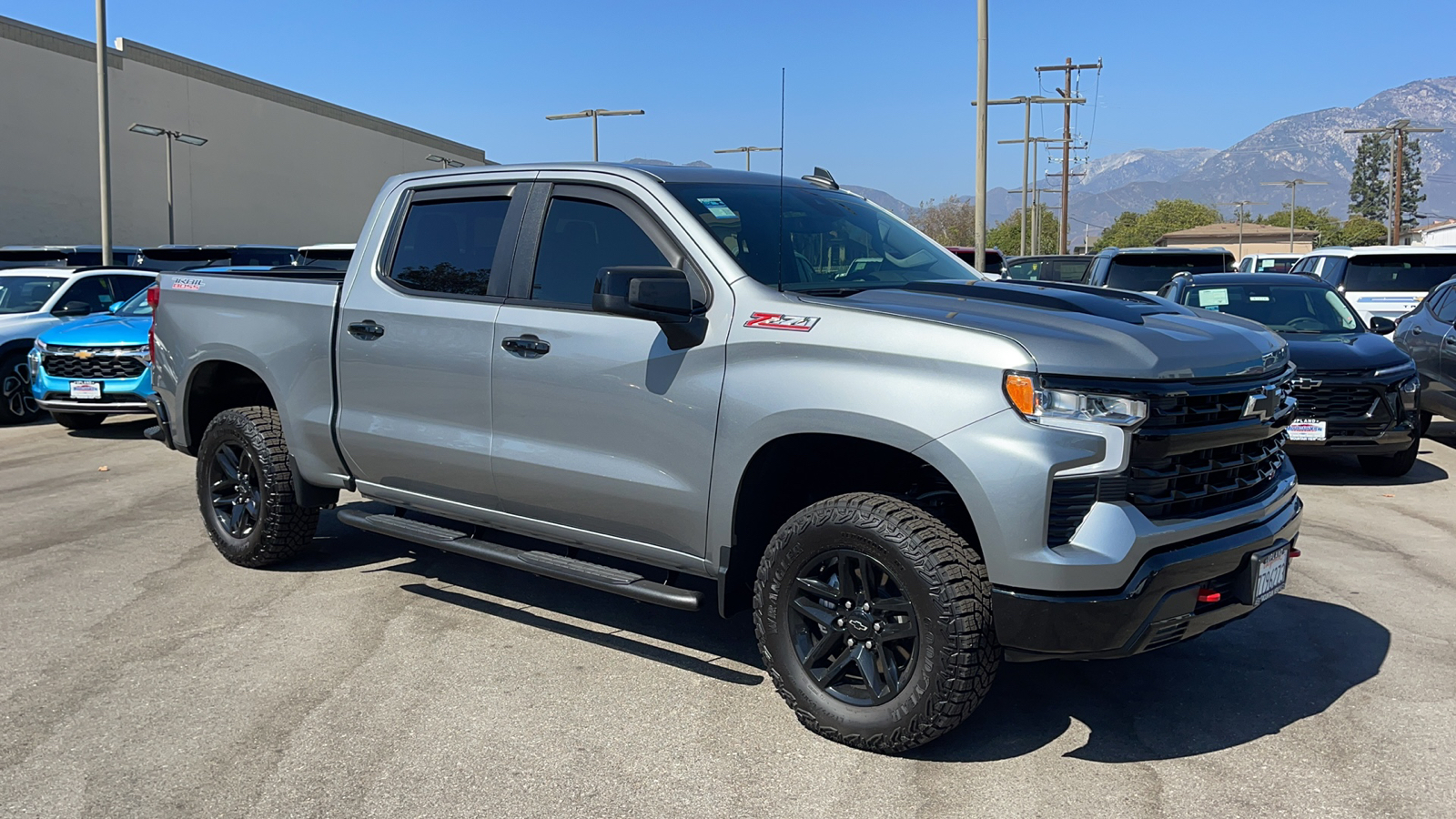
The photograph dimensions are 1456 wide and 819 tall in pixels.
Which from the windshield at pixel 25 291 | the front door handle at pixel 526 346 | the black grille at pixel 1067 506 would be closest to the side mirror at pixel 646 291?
the front door handle at pixel 526 346

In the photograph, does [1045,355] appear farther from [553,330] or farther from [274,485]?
[274,485]

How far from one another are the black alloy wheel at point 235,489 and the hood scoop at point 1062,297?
3.64 meters

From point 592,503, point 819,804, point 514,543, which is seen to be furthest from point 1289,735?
point 514,543

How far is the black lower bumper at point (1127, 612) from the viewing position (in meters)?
3.58

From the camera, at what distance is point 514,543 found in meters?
6.50

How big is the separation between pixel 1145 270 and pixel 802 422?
12.9 metres

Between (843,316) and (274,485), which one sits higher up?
(843,316)

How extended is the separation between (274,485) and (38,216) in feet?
130

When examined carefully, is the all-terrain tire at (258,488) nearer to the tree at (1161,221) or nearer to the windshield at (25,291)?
the windshield at (25,291)

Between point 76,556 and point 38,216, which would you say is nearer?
point 76,556

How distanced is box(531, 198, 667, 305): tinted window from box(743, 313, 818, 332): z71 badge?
2.09ft

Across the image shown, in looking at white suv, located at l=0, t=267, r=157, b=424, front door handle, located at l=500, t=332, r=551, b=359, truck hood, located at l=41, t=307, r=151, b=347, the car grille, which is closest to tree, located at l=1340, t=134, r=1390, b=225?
white suv, located at l=0, t=267, r=157, b=424

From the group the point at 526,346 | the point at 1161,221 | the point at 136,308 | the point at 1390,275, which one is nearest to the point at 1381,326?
the point at 1390,275

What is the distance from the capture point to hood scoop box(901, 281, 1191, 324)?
4129 millimetres
